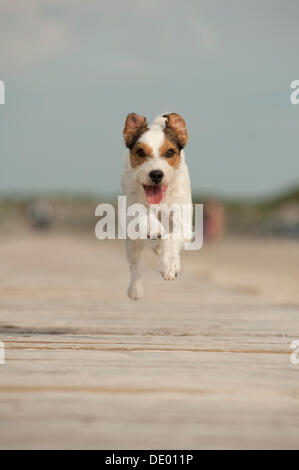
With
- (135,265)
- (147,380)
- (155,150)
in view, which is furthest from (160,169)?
(147,380)

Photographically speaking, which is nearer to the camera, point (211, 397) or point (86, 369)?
point (211, 397)

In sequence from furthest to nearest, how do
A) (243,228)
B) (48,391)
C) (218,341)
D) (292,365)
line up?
(243,228) < (218,341) < (292,365) < (48,391)

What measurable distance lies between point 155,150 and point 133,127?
0.30 metres

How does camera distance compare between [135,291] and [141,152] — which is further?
[135,291]

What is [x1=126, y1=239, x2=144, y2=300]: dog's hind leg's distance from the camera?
4.87m

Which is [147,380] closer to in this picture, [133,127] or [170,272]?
[170,272]

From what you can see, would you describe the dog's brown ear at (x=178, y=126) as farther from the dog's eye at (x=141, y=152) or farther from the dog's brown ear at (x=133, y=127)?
the dog's eye at (x=141, y=152)

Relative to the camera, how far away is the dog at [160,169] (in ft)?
13.2

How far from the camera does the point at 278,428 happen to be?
7.01ft

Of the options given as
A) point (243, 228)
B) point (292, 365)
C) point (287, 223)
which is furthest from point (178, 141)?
point (243, 228)

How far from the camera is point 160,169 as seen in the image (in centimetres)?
393

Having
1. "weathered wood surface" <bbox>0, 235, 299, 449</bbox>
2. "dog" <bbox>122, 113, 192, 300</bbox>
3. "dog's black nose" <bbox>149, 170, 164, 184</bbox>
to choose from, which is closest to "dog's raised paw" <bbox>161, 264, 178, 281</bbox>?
"dog" <bbox>122, 113, 192, 300</bbox>
